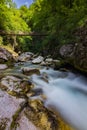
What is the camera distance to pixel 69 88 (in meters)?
6.89

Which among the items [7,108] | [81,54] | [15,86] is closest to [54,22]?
[81,54]

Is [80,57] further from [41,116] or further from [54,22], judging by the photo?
[54,22]

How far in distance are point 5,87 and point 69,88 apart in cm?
258

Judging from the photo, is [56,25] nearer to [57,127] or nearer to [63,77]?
[63,77]

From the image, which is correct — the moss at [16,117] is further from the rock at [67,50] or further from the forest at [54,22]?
the forest at [54,22]

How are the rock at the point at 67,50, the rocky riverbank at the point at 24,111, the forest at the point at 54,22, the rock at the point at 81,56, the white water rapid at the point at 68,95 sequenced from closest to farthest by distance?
the rocky riverbank at the point at 24,111, the white water rapid at the point at 68,95, the rock at the point at 81,56, the rock at the point at 67,50, the forest at the point at 54,22

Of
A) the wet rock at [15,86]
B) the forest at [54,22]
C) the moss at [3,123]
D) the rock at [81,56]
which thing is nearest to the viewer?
the moss at [3,123]

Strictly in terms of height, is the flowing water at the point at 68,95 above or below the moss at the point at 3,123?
below

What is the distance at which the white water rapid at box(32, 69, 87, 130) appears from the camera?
15.2ft

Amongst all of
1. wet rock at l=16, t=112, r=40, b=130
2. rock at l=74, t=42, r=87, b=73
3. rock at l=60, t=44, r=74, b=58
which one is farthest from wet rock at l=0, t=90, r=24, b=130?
rock at l=60, t=44, r=74, b=58

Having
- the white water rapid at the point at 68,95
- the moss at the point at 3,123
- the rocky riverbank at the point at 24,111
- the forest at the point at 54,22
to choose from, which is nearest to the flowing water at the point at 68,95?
the white water rapid at the point at 68,95

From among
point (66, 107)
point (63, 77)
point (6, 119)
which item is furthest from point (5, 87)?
point (63, 77)

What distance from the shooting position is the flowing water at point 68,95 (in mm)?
4633

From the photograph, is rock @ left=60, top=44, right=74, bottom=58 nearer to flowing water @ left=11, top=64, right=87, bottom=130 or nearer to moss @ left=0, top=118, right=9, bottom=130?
flowing water @ left=11, top=64, right=87, bottom=130
